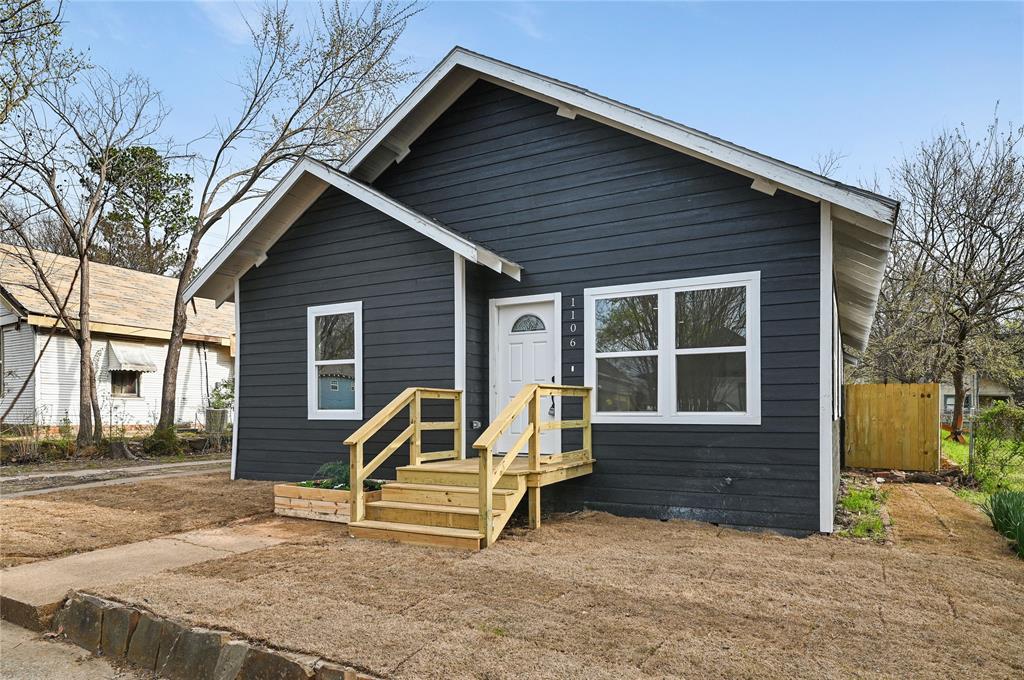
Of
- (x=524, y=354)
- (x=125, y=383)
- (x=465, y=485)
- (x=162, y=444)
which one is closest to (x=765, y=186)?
(x=524, y=354)

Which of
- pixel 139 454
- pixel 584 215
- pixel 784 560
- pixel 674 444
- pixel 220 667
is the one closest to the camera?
pixel 220 667

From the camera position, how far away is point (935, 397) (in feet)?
38.9

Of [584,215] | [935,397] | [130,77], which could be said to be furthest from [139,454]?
[935,397]

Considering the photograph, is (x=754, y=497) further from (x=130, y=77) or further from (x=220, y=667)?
(x=130, y=77)

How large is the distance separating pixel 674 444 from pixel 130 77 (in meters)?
15.7

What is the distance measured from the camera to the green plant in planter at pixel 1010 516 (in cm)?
561

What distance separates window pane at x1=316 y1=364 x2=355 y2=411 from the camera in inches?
347

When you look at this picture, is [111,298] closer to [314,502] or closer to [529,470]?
[314,502]

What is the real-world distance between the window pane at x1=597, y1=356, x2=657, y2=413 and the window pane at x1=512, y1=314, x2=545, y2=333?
0.93 meters

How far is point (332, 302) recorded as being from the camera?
9.02 meters

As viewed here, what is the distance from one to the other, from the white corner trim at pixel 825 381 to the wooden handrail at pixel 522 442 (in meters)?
2.30

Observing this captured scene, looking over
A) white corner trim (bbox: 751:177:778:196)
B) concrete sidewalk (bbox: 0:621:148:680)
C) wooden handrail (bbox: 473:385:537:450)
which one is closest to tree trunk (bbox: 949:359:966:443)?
white corner trim (bbox: 751:177:778:196)

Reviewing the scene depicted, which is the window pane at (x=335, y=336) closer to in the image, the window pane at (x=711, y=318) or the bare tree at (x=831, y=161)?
the window pane at (x=711, y=318)

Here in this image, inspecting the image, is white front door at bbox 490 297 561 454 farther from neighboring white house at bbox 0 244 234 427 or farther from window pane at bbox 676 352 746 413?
neighboring white house at bbox 0 244 234 427
